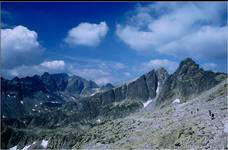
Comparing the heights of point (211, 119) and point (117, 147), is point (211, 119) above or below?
above

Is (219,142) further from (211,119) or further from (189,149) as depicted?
(211,119)

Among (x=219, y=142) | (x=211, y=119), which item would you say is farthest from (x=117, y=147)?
(x=219, y=142)

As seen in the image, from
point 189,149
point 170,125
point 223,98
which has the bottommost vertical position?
point 189,149

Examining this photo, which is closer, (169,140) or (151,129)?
(169,140)

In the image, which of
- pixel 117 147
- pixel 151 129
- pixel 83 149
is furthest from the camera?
pixel 83 149

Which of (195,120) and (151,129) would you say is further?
(151,129)

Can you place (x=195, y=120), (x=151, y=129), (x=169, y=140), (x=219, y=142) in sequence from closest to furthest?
(x=219, y=142) < (x=169, y=140) < (x=195, y=120) < (x=151, y=129)

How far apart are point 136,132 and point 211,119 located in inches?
1312

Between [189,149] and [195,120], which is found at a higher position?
[195,120]

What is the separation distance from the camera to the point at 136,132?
12612cm

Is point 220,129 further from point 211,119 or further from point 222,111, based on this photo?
Result: point 222,111

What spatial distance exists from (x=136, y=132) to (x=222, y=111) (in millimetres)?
31571

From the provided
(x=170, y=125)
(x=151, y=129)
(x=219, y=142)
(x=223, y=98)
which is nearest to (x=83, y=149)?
(x=151, y=129)

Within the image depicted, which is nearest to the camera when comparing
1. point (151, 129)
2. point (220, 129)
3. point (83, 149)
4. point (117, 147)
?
point (220, 129)
